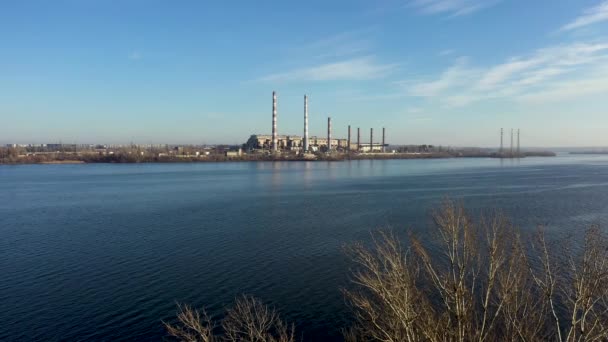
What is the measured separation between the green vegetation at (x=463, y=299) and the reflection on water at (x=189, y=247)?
2.49ft

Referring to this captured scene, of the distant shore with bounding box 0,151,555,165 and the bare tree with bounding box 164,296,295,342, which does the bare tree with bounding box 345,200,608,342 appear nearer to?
the bare tree with bounding box 164,296,295,342

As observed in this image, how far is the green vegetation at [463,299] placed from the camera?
401 cm

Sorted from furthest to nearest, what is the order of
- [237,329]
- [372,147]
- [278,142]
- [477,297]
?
[372,147] → [278,142] → [477,297] → [237,329]

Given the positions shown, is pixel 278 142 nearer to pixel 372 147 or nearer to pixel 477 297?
pixel 372 147

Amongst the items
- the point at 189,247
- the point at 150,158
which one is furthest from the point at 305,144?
the point at 189,247

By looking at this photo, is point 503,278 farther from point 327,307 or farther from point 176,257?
point 176,257

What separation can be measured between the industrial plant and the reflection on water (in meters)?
39.6

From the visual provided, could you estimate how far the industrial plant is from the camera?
6325 centimetres

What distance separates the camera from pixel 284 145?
69.5 meters

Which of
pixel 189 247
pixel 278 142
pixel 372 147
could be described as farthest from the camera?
pixel 372 147

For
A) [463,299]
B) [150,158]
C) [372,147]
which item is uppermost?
[372,147]

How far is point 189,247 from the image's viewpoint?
1171 centimetres

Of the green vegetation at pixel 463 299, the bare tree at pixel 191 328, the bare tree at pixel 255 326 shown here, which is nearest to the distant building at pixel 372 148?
the green vegetation at pixel 463 299

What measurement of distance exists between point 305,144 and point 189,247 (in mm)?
53746
